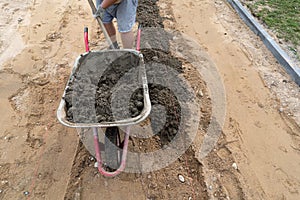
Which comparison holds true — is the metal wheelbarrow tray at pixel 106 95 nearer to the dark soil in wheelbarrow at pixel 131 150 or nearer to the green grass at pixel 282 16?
the dark soil in wheelbarrow at pixel 131 150

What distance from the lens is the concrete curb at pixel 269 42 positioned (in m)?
3.75

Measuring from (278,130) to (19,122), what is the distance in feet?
10.0

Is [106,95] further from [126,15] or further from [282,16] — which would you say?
[282,16]

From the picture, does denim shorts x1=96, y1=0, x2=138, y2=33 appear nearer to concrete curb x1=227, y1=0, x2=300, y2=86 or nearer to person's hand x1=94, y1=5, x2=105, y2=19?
person's hand x1=94, y1=5, x2=105, y2=19

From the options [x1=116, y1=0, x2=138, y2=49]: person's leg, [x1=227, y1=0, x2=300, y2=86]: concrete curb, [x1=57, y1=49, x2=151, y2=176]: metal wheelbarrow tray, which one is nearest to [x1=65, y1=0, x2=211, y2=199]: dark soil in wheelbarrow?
[x1=57, y1=49, x2=151, y2=176]: metal wheelbarrow tray

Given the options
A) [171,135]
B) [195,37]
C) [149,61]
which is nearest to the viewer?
[171,135]

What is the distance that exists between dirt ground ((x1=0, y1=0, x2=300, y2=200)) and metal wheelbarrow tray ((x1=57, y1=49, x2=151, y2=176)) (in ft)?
1.60

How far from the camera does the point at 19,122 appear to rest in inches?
124

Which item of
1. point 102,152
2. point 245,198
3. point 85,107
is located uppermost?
point 85,107

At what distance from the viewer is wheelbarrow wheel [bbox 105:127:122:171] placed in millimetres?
2391

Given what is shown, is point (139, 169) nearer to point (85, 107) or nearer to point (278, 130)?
point (85, 107)

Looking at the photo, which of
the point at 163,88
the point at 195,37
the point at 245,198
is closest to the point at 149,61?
the point at 163,88

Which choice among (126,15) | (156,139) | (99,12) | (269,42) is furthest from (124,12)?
(269,42)

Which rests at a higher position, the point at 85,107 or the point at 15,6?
the point at 85,107
